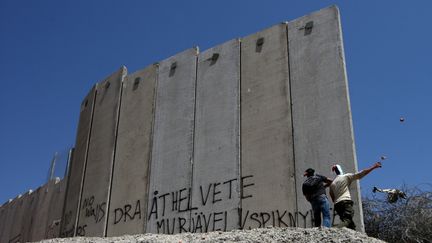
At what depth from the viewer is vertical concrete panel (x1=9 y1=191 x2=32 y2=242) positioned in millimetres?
19064

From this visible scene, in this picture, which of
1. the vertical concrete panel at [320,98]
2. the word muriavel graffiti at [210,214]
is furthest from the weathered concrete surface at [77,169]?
the vertical concrete panel at [320,98]

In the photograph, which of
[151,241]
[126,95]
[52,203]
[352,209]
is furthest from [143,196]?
[52,203]

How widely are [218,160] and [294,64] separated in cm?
245

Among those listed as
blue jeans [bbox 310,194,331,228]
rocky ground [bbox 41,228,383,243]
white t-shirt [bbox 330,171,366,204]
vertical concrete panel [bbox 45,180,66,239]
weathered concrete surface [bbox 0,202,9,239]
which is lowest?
rocky ground [bbox 41,228,383,243]

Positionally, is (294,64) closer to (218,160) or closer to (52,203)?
(218,160)

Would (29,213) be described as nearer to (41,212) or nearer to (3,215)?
(41,212)

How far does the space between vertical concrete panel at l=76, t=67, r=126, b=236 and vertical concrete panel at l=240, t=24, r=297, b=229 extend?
12.7ft

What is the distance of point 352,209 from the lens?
783cm

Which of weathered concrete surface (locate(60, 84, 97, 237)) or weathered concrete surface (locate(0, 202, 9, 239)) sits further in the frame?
weathered concrete surface (locate(0, 202, 9, 239))

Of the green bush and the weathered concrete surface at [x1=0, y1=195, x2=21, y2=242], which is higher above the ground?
the weathered concrete surface at [x1=0, y1=195, x2=21, y2=242]

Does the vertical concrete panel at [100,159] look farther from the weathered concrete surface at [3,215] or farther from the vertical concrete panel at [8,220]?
the weathered concrete surface at [3,215]

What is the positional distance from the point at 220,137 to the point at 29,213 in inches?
429

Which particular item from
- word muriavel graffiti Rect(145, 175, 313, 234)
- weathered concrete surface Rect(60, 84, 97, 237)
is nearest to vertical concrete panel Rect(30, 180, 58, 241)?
weathered concrete surface Rect(60, 84, 97, 237)

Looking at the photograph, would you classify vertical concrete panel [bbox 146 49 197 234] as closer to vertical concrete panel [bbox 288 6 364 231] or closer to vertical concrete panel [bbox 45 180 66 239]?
vertical concrete panel [bbox 288 6 364 231]
